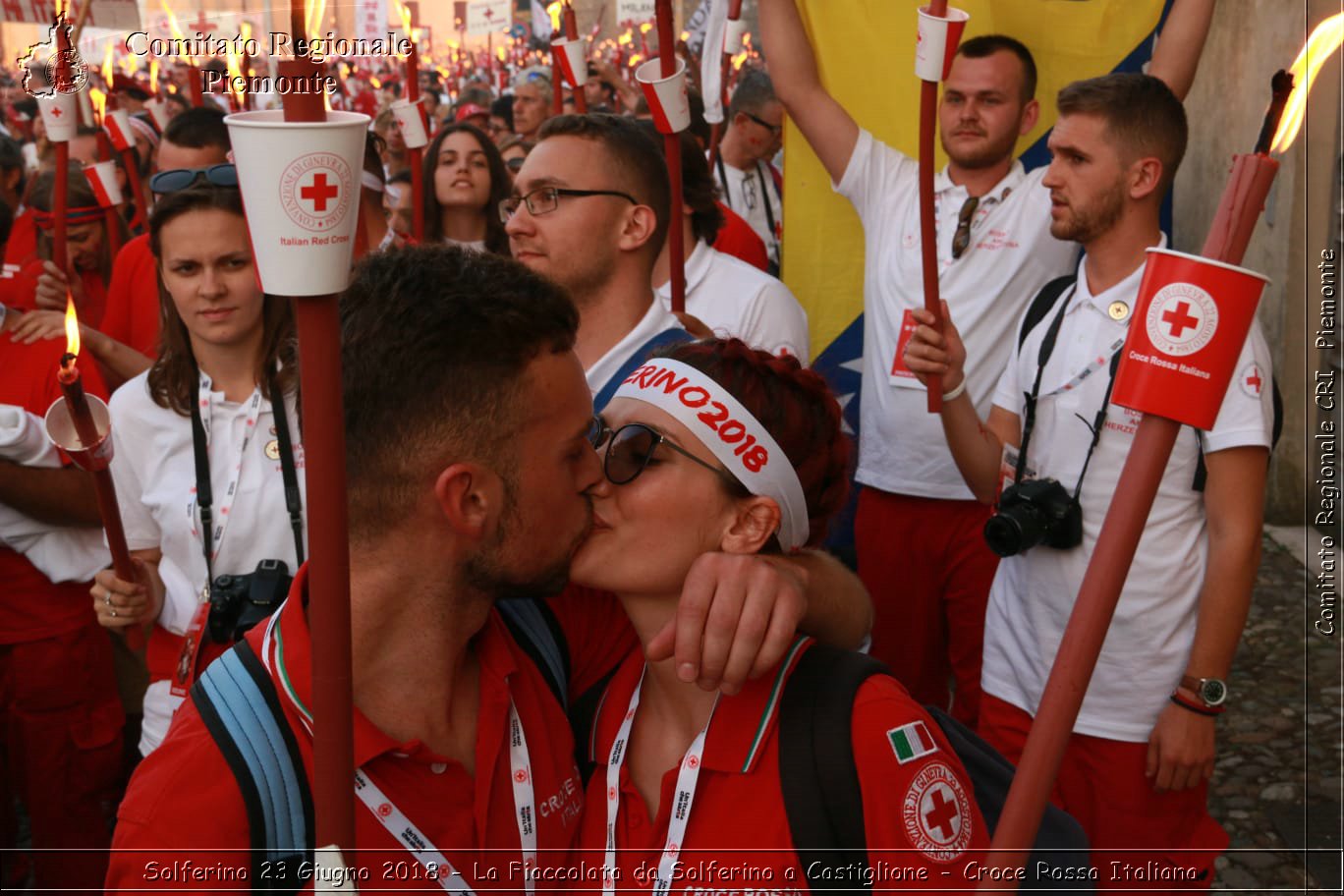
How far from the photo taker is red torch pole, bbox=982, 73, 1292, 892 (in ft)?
3.62

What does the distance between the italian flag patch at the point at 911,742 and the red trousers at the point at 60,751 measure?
2.90 metres

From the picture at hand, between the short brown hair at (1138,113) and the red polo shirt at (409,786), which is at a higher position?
the short brown hair at (1138,113)

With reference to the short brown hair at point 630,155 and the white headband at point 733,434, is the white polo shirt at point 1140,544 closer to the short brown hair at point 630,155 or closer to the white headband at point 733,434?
the short brown hair at point 630,155

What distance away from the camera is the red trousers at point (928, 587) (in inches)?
156

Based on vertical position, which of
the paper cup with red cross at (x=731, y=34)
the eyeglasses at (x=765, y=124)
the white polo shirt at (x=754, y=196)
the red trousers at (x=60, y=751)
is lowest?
the red trousers at (x=60, y=751)

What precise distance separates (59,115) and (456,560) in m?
2.59

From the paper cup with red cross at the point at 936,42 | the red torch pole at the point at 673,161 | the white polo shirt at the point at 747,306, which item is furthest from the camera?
the white polo shirt at the point at 747,306

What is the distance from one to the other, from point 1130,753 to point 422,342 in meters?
2.15

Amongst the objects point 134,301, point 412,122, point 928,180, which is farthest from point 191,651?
point 134,301

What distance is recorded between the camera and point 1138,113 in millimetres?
3188

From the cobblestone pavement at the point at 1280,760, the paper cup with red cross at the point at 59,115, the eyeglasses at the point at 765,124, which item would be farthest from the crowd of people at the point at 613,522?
the eyeglasses at the point at 765,124

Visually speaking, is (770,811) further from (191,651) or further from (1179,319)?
(191,651)

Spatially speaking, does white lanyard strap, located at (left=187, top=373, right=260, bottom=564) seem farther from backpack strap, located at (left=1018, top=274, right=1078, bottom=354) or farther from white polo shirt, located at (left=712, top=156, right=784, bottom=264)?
white polo shirt, located at (left=712, top=156, right=784, bottom=264)

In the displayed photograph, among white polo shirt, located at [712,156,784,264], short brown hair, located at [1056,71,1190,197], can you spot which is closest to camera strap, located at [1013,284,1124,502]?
short brown hair, located at [1056,71,1190,197]
